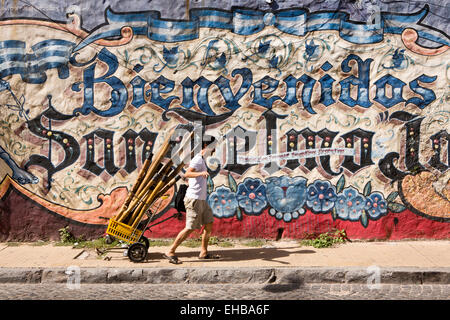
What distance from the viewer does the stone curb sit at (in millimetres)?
6312

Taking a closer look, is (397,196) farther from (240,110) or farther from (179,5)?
(179,5)

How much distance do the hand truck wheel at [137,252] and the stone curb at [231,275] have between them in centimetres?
38

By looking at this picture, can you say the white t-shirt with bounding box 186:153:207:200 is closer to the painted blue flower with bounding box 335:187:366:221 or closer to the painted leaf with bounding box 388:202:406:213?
the painted blue flower with bounding box 335:187:366:221

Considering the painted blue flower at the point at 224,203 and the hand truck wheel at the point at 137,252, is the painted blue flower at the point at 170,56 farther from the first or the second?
the hand truck wheel at the point at 137,252

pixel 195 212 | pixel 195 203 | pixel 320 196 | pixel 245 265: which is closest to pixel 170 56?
pixel 195 203

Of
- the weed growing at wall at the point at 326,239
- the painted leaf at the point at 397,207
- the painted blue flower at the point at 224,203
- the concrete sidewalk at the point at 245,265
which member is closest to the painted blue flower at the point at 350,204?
the weed growing at wall at the point at 326,239

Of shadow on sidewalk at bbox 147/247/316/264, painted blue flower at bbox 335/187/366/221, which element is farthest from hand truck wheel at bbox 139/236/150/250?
painted blue flower at bbox 335/187/366/221

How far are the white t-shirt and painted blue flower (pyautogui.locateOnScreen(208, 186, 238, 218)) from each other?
1242 mm

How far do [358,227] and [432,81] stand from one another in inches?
102

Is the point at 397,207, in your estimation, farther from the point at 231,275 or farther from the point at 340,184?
the point at 231,275

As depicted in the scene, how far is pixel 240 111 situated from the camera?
26.5 ft

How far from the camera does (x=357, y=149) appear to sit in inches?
317

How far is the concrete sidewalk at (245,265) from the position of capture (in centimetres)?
635
